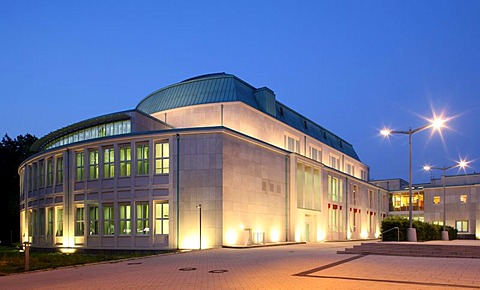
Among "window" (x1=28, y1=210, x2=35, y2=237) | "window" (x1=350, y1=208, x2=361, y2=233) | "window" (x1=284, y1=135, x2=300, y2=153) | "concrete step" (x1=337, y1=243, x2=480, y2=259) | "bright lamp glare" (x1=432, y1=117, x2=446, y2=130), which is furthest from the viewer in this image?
"window" (x1=350, y1=208, x2=361, y2=233)

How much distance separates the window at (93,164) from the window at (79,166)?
0.86 meters

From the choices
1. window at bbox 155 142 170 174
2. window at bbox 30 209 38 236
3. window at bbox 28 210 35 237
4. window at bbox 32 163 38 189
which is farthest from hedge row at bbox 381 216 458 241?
window at bbox 28 210 35 237

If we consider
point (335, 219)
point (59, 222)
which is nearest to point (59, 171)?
point (59, 222)

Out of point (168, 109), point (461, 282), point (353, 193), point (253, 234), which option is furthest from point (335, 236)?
point (461, 282)

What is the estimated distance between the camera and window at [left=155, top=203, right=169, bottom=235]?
115 feet

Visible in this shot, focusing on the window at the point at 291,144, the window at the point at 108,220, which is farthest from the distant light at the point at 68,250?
the window at the point at 291,144

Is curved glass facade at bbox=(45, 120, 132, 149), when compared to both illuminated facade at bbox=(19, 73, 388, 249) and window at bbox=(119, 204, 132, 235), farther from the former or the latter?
window at bbox=(119, 204, 132, 235)

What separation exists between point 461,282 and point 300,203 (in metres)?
31.0

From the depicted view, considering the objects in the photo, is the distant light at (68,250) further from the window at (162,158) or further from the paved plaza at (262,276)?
the paved plaza at (262,276)

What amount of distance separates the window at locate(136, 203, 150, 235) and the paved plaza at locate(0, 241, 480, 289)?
1386 cm

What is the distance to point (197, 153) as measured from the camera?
35031 mm

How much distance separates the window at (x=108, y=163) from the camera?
38.0m

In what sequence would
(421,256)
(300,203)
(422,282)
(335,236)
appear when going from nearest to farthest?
1. (422,282)
2. (421,256)
3. (300,203)
4. (335,236)

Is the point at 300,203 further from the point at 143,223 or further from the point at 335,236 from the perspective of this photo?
the point at 143,223
